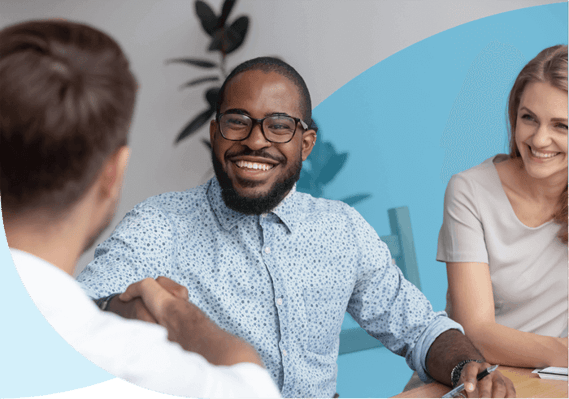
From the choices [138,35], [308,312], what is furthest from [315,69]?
[308,312]

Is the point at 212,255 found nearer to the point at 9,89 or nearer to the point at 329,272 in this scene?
the point at 329,272

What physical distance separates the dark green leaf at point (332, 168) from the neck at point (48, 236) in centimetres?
38

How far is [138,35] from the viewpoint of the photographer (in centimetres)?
70

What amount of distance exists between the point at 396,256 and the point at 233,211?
0.29 metres

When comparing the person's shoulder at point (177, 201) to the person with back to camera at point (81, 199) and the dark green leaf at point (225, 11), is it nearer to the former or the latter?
the person with back to camera at point (81, 199)

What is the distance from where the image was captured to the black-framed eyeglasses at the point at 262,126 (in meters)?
0.64

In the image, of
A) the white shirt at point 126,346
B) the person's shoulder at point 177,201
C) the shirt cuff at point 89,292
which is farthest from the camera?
the person's shoulder at point 177,201

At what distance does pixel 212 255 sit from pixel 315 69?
0.34 meters

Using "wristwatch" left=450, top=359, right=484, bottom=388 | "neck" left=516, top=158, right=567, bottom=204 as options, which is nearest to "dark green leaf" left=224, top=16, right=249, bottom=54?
"neck" left=516, top=158, right=567, bottom=204

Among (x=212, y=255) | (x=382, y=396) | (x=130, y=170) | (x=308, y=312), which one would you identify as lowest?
(x=382, y=396)

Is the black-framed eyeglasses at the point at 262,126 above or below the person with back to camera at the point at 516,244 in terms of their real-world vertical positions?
above

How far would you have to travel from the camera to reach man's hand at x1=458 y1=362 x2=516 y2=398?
0.66 m

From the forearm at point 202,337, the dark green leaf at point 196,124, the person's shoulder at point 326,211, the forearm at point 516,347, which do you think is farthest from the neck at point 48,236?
the forearm at point 516,347

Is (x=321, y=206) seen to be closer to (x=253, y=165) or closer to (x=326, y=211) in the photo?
(x=326, y=211)
